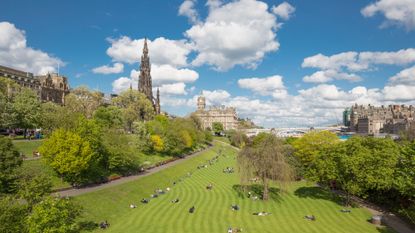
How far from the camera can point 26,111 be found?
198ft

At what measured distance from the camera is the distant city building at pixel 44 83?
10249cm

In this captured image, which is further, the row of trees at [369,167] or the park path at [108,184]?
the row of trees at [369,167]

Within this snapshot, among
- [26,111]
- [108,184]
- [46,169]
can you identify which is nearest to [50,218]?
[46,169]

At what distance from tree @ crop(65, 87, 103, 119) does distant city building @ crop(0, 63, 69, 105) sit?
18.8 meters

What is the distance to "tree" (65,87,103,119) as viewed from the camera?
8106 centimetres

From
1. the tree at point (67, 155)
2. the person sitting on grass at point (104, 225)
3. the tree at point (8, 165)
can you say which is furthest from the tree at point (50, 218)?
the tree at point (67, 155)

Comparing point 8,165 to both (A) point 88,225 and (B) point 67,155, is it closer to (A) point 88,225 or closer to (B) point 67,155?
(B) point 67,155

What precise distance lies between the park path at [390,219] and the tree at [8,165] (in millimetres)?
40186

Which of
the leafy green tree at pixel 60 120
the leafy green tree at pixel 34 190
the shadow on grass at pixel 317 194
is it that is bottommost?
the shadow on grass at pixel 317 194

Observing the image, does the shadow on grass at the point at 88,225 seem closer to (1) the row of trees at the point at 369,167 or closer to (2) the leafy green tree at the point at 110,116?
(1) the row of trees at the point at 369,167

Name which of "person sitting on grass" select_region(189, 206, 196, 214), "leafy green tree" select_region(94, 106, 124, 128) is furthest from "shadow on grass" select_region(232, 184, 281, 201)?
"leafy green tree" select_region(94, 106, 124, 128)

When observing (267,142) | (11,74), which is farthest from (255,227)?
(11,74)

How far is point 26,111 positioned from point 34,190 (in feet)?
126

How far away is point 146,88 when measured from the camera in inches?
5290
